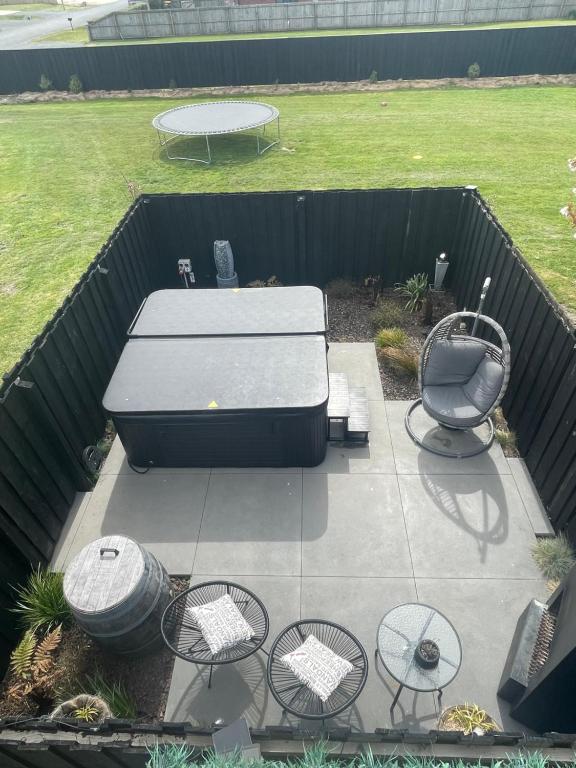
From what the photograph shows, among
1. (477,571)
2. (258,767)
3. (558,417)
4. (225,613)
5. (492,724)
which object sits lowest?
(477,571)

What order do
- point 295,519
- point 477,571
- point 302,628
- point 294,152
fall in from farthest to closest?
point 294,152, point 295,519, point 477,571, point 302,628

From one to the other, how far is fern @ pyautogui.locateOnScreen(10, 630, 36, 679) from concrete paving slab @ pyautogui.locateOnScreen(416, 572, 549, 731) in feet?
13.2

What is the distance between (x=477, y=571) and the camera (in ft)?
19.0

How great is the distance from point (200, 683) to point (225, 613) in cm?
94

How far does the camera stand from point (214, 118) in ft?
58.2

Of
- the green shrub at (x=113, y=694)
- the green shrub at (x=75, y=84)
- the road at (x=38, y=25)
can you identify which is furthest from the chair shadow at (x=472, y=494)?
the road at (x=38, y=25)

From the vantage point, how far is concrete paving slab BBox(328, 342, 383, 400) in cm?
858

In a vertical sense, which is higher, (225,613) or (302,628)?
(225,613)

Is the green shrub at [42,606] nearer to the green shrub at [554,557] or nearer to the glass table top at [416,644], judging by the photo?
the glass table top at [416,644]

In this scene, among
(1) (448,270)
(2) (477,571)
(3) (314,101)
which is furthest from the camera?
(3) (314,101)

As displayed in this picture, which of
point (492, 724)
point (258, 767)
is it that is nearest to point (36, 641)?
point (258, 767)

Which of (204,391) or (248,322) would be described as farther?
(248,322)

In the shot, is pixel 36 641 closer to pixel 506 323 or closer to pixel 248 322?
pixel 248 322

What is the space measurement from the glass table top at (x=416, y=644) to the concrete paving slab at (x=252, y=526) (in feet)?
4.71
